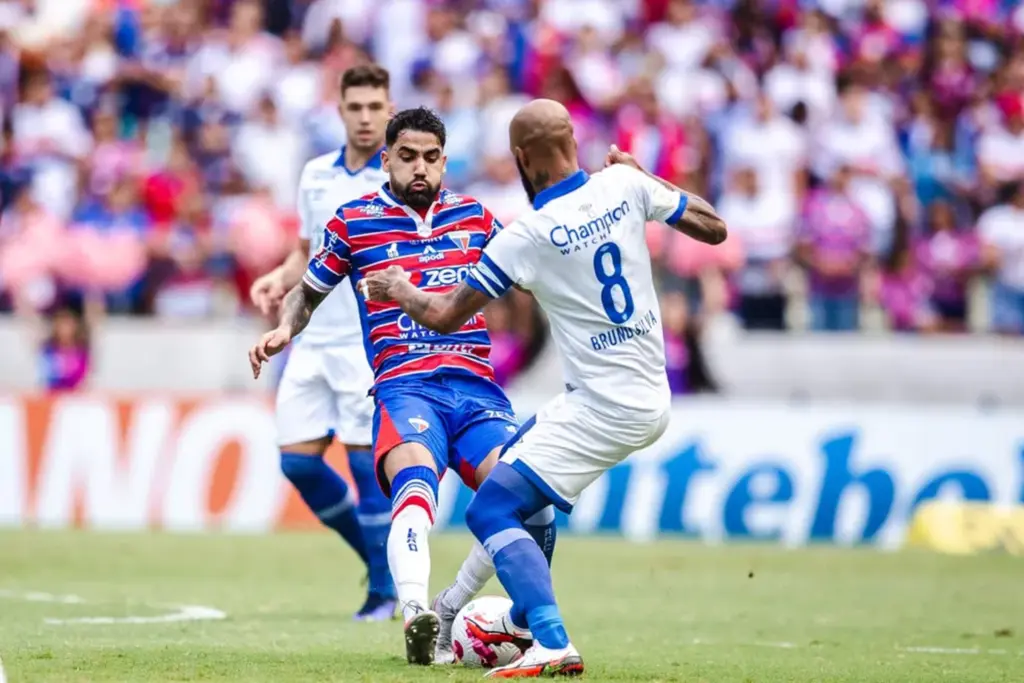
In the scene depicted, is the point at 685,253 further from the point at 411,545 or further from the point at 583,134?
the point at 411,545

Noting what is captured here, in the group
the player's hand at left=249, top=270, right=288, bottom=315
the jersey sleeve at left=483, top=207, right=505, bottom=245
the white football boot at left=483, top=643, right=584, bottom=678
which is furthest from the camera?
the player's hand at left=249, top=270, right=288, bottom=315

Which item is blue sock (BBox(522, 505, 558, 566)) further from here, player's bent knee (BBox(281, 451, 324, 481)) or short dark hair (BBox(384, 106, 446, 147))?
player's bent knee (BBox(281, 451, 324, 481))

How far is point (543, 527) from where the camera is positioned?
8383mm

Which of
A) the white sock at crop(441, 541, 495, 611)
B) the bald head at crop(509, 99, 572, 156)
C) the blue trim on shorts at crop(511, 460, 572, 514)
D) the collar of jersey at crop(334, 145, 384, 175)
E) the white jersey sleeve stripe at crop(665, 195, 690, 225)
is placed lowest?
the white sock at crop(441, 541, 495, 611)

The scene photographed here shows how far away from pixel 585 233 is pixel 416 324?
1.42 meters

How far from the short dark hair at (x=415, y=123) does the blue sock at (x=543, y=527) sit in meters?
1.97

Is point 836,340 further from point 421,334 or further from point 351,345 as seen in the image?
point 421,334

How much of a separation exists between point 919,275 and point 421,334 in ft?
41.1

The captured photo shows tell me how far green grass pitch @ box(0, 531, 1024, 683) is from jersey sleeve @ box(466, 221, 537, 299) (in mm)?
1709

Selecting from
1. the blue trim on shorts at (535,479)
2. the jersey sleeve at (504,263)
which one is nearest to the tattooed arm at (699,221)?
the jersey sleeve at (504,263)

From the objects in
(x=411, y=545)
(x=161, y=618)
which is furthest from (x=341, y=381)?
(x=411, y=545)

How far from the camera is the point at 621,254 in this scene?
7.71 m

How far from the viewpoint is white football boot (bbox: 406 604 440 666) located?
7770 millimetres

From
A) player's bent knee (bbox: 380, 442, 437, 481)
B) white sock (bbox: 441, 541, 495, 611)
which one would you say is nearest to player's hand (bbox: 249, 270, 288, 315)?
player's bent knee (bbox: 380, 442, 437, 481)
